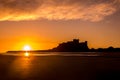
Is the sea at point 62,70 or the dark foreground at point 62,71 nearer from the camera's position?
the dark foreground at point 62,71

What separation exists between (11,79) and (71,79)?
483 cm

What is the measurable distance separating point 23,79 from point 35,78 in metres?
1.04

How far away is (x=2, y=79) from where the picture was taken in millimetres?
23031

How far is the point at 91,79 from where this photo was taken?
22.8m

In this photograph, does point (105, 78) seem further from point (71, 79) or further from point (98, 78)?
point (71, 79)

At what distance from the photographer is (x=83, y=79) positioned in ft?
74.8

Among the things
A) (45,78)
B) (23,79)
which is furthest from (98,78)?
(23,79)

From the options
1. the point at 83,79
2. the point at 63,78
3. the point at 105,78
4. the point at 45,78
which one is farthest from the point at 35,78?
the point at 105,78

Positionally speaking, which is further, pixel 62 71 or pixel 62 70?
pixel 62 70

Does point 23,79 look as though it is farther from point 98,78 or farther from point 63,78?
point 98,78

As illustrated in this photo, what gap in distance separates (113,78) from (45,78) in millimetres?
5468

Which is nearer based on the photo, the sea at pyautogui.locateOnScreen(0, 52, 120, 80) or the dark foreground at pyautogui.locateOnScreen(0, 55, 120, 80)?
the dark foreground at pyautogui.locateOnScreen(0, 55, 120, 80)

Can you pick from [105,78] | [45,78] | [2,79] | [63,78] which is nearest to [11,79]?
[2,79]

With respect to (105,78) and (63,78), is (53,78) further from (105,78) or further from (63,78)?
(105,78)
